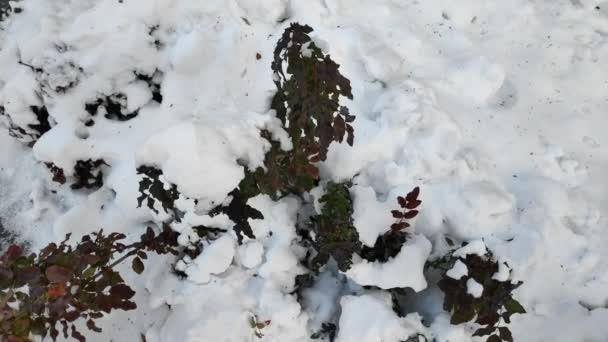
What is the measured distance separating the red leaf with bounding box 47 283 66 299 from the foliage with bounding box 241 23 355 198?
769 millimetres

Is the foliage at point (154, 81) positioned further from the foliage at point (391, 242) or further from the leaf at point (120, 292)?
the foliage at point (391, 242)

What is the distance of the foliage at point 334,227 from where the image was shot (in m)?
2.09

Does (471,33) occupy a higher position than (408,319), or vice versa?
(471,33)

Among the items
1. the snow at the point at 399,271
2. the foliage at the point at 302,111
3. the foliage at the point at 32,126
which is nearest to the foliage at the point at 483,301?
the snow at the point at 399,271

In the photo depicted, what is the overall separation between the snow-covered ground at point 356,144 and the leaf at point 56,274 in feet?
1.71

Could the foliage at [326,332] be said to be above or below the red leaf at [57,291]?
above

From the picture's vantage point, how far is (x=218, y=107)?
7.61ft

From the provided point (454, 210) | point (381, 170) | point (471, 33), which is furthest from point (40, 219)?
point (471, 33)

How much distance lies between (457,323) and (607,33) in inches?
78.8

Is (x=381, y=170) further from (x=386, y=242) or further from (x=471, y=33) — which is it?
(x=471, y=33)

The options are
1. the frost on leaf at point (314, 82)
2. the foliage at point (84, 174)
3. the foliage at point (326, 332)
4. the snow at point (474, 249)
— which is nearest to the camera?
the frost on leaf at point (314, 82)

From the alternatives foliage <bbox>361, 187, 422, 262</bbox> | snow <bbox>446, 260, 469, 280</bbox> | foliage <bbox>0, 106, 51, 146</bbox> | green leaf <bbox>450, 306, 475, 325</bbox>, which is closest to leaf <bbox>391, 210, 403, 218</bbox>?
foliage <bbox>361, 187, 422, 262</bbox>

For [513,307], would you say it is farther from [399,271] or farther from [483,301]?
[399,271]

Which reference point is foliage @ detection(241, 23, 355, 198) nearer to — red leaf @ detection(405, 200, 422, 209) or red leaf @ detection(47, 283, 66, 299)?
red leaf @ detection(405, 200, 422, 209)
